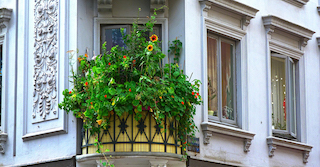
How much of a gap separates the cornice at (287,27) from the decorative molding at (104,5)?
3777mm

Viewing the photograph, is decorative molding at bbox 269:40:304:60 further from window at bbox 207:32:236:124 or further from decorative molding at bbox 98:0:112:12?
decorative molding at bbox 98:0:112:12

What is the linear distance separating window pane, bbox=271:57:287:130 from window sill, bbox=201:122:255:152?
162 cm

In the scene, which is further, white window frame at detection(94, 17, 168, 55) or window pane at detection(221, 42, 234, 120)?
window pane at detection(221, 42, 234, 120)

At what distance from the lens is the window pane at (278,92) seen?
1587cm

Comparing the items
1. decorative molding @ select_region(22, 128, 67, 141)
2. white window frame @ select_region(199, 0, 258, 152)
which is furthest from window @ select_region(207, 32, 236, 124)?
decorative molding @ select_region(22, 128, 67, 141)

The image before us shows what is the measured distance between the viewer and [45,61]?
13.9 m

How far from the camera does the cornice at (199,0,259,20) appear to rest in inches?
559

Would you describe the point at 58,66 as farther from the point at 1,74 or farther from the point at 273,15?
the point at 273,15

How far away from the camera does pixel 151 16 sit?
42.2ft

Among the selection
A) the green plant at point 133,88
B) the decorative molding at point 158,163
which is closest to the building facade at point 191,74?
the decorative molding at point 158,163

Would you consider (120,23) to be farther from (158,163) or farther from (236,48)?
(158,163)

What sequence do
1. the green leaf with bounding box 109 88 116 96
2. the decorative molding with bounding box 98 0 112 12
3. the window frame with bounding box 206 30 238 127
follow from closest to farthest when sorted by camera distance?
the green leaf with bounding box 109 88 116 96
the decorative molding with bounding box 98 0 112 12
the window frame with bounding box 206 30 238 127

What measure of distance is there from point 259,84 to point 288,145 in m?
1.48

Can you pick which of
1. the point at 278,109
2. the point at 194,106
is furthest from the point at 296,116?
the point at 194,106
